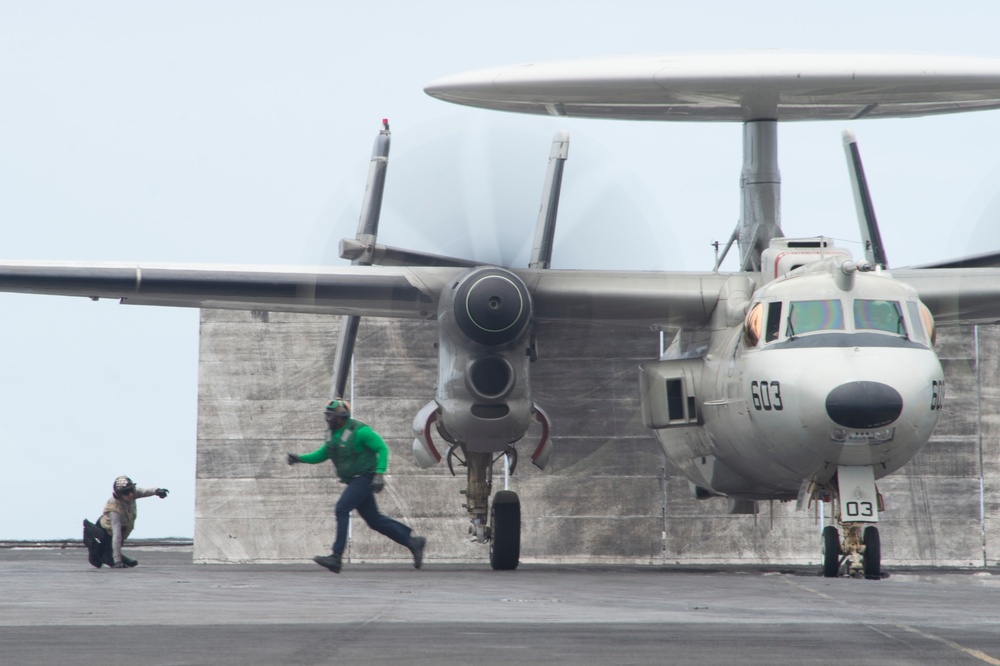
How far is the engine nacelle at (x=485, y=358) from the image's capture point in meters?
16.5

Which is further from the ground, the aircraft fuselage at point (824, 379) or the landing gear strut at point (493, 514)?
the aircraft fuselage at point (824, 379)

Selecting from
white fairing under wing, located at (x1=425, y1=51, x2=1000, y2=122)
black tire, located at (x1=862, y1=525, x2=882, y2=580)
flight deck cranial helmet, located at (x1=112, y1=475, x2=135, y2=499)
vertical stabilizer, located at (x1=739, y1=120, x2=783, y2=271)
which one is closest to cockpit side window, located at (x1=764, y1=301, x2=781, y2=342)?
black tire, located at (x1=862, y1=525, x2=882, y2=580)

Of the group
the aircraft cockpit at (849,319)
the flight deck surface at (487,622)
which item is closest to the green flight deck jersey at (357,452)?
the flight deck surface at (487,622)

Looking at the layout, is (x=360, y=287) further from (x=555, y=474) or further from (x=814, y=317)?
(x=555, y=474)

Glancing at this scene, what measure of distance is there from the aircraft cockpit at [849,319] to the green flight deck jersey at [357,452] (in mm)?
4280

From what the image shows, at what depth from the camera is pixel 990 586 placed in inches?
570

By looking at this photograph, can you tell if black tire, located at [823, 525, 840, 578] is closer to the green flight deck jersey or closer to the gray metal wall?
the green flight deck jersey

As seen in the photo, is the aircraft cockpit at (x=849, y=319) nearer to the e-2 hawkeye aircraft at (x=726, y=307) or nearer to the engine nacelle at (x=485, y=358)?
the e-2 hawkeye aircraft at (x=726, y=307)

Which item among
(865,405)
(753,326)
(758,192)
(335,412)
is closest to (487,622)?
(865,405)

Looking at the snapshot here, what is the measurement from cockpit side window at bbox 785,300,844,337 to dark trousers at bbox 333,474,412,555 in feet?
15.1

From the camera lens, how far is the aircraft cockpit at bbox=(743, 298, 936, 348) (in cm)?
1429

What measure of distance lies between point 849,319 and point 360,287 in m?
6.49

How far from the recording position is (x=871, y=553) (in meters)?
14.2

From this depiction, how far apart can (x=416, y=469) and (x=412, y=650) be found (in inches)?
682
